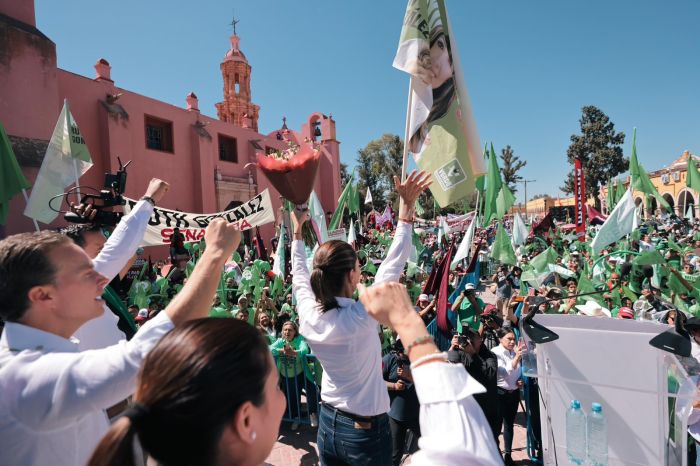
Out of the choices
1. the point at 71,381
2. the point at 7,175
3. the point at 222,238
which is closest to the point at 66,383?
the point at 71,381

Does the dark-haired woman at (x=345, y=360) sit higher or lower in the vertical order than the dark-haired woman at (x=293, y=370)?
higher

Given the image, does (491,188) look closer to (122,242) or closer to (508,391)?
(508,391)

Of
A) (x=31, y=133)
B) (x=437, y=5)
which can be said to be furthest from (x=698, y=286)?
(x=31, y=133)

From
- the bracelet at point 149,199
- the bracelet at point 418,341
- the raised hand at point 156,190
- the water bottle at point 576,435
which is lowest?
the water bottle at point 576,435

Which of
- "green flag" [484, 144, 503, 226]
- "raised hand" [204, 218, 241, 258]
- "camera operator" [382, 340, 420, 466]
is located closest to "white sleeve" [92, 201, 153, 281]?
"raised hand" [204, 218, 241, 258]

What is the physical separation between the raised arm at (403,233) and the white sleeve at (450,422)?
126 centimetres

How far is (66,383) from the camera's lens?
3.11 ft

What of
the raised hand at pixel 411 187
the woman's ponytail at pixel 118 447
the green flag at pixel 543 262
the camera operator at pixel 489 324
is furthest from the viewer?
the green flag at pixel 543 262

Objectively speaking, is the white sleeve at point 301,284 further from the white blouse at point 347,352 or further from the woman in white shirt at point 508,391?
the woman in white shirt at point 508,391

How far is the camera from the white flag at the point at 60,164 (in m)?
5.87

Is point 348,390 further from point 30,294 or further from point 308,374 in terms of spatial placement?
point 308,374

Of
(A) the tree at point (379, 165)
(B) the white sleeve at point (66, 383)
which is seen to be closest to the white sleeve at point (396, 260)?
(B) the white sleeve at point (66, 383)

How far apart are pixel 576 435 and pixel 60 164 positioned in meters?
7.65

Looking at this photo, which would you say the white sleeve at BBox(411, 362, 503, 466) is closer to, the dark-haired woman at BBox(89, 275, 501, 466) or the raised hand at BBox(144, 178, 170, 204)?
the dark-haired woman at BBox(89, 275, 501, 466)
